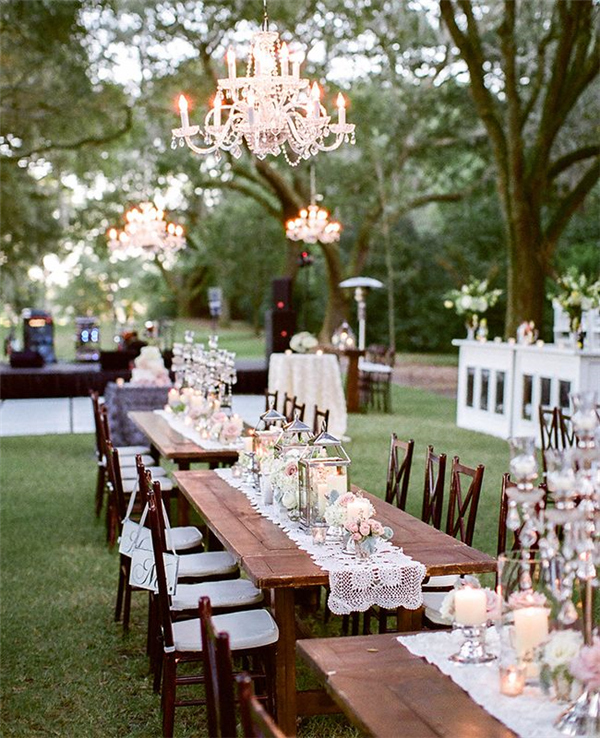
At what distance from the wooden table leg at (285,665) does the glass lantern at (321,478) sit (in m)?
0.42

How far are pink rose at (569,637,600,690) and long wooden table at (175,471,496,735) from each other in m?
1.39

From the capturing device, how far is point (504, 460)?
1107 centimetres

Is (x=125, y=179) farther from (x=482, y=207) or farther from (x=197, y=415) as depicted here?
(x=197, y=415)

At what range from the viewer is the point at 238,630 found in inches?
152

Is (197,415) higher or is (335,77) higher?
(335,77)

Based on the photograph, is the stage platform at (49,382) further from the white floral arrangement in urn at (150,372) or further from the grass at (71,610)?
the white floral arrangement in urn at (150,372)

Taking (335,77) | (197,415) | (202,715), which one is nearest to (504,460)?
(197,415)

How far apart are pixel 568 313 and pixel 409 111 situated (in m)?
11.8

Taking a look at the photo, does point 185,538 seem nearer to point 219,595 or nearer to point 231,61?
point 219,595

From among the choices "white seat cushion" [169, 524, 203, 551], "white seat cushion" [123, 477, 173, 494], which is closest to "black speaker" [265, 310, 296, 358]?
"white seat cushion" [123, 477, 173, 494]

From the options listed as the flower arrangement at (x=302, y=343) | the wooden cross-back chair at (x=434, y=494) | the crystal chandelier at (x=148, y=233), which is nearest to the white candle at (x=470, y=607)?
the wooden cross-back chair at (x=434, y=494)

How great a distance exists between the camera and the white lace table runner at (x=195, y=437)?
650 centimetres

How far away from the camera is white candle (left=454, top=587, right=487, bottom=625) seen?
8.62 feet

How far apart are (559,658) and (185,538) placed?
3501 mm
